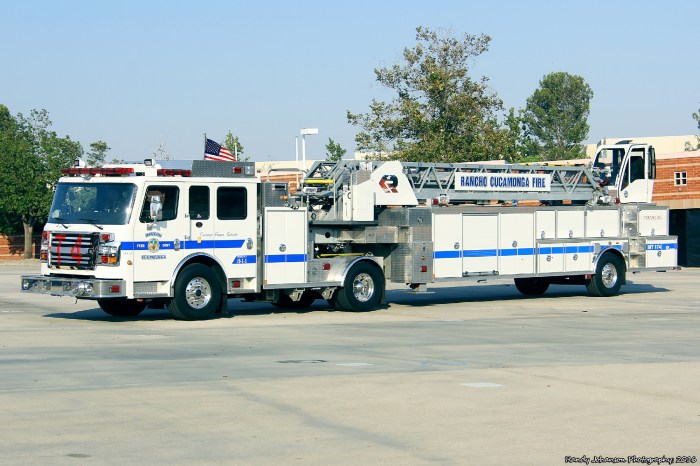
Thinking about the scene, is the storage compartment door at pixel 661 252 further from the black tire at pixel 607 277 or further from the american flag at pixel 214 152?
the american flag at pixel 214 152

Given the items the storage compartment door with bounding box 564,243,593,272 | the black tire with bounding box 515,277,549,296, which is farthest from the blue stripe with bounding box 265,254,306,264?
the black tire with bounding box 515,277,549,296

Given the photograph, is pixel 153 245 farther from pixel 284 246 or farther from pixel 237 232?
pixel 284 246

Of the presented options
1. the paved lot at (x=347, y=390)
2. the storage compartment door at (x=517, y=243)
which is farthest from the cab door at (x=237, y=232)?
the storage compartment door at (x=517, y=243)

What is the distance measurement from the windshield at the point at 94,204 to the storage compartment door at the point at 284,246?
2844mm

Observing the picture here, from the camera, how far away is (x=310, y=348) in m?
14.9

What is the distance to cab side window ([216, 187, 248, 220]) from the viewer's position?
64.2 ft

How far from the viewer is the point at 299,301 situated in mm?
22562

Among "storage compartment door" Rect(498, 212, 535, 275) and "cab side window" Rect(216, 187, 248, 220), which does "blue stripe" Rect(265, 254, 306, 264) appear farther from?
"storage compartment door" Rect(498, 212, 535, 275)

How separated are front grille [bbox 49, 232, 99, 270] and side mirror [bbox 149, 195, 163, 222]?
99cm

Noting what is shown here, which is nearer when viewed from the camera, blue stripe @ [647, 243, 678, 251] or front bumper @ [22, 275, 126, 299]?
front bumper @ [22, 275, 126, 299]

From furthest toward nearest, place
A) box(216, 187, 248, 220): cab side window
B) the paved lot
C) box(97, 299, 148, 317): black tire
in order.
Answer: box(97, 299, 148, 317): black tire → box(216, 187, 248, 220): cab side window → the paved lot

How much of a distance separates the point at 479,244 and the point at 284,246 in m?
4.83

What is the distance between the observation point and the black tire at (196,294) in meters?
18.8

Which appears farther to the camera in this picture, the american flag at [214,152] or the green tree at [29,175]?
the green tree at [29,175]
